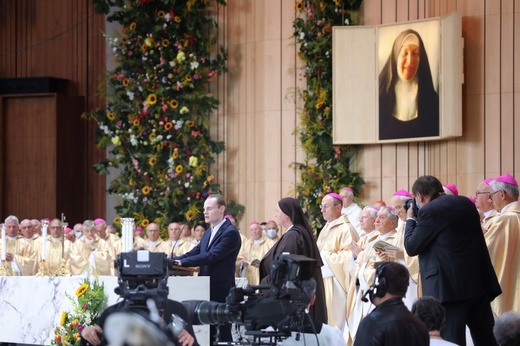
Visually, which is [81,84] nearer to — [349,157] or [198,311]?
[349,157]

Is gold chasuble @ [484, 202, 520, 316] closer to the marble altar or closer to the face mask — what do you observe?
the marble altar

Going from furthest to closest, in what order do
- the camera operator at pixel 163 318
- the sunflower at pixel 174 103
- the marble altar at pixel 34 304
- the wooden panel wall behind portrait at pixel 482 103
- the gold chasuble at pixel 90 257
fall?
the sunflower at pixel 174 103 < the gold chasuble at pixel 90 257 < the wooden panel wall behind portrait at pixel 482 103 < the marble altar at pixel 34 304 < the camera operator at pixel 163 318

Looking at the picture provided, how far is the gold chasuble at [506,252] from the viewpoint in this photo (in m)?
8.98

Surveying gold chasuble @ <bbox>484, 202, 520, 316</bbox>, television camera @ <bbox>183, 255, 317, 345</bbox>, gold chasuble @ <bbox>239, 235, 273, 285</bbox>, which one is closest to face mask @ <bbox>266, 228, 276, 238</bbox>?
gold chasuble @ <bbox>239, 235, 273, 285</bbox>

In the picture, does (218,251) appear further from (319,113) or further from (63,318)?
(319,113)

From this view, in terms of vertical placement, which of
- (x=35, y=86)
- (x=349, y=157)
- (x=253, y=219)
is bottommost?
(x=253, y=219)

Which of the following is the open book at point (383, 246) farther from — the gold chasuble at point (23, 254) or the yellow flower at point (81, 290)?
the gold chasuble at point (23, 254)

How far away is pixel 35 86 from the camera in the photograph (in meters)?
20.2

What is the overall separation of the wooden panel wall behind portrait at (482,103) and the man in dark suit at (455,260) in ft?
20.4

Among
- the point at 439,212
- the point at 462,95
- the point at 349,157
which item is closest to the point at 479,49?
the point at 462,95

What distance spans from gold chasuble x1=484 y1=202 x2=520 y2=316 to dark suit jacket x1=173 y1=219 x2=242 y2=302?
2294 millimetres

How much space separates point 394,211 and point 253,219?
21.9 ft

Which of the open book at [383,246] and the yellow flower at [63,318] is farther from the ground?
the open book at [383,246]

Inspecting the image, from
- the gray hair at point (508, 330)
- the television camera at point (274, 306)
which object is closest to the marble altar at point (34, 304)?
the television camera at point (274, 306)
